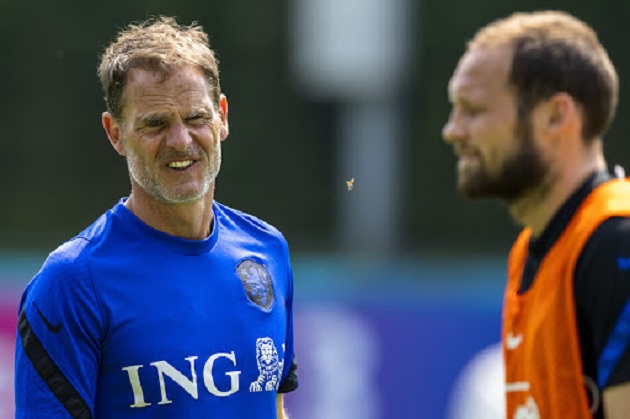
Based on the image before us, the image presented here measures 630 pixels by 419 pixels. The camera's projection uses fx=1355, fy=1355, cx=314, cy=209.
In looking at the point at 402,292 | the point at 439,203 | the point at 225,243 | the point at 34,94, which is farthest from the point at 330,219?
the point at 225,243

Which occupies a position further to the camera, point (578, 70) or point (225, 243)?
point (225, 243)

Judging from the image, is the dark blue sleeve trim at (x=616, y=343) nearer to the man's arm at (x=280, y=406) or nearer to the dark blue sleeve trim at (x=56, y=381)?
the man's arm at (x=280, y=406)

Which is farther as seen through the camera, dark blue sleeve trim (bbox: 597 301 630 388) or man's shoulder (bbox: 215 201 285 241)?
man's shoulder (bbox: 215 201 285 241)

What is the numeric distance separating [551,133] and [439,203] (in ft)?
37.1

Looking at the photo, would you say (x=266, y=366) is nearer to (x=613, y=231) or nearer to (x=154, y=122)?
(x=154, y=122)

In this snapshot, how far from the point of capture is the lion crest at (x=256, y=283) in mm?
3732

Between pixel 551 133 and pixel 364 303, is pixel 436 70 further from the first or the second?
pixel 551 133

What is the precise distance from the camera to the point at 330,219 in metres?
14.8

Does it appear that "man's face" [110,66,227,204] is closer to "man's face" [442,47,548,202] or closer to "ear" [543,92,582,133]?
"man's face" [442,47,548,202]

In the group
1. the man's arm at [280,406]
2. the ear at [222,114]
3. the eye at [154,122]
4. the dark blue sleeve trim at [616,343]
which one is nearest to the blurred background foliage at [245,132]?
the man's arm at [280,406]

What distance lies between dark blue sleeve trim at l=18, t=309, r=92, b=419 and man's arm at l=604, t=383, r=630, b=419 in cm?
128

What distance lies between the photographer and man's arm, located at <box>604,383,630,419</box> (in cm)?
317

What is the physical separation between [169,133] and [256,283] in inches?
19.4

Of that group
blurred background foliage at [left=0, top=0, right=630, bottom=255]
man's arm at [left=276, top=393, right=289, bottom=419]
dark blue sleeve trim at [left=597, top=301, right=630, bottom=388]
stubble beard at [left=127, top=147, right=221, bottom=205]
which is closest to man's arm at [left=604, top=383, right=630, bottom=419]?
dark blue sleeve trim at [left=597, top=301, right=630, bottom=388]
